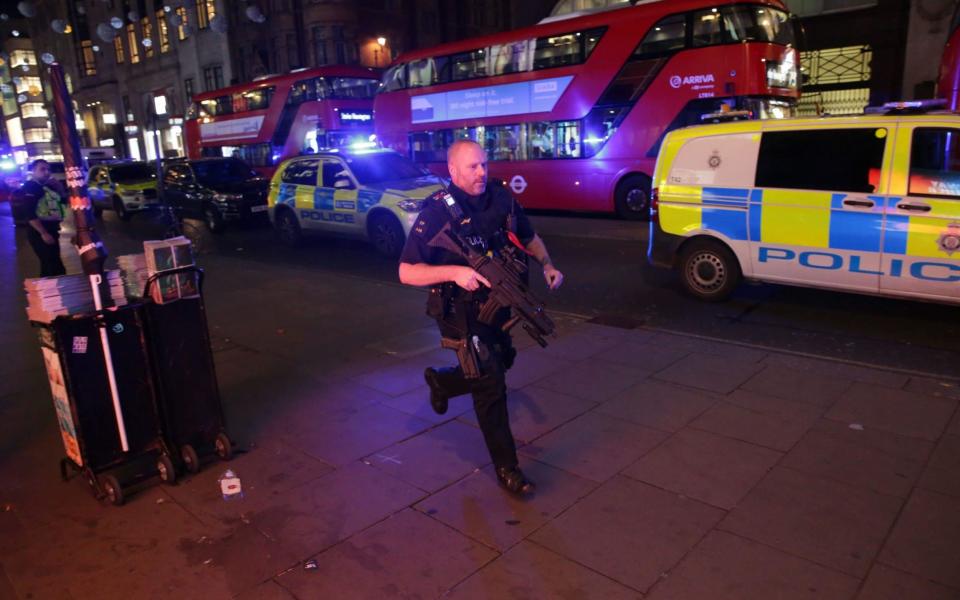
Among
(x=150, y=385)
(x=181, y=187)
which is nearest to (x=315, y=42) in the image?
(x=181, y=187)

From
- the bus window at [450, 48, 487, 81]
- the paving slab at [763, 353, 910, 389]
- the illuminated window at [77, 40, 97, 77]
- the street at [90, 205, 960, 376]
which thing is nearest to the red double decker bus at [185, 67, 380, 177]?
the bus window at [450, 48, 487, 81]

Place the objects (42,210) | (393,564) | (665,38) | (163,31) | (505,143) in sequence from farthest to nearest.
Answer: (163,31) → (505,143) → (665,38) → (42,210) → (393,564)

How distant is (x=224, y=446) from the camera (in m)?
4.02

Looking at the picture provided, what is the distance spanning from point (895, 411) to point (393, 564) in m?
3.41

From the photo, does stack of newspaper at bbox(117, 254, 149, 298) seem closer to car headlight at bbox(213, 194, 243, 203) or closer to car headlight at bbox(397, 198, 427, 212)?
car headlight at bbox(397, 198, 427, 212)

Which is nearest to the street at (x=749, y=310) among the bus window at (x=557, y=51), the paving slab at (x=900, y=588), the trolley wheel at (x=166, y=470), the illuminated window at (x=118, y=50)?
the paving slab at (x=900, y=588)

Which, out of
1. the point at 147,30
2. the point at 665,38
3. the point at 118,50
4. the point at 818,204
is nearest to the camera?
the point at 818,204

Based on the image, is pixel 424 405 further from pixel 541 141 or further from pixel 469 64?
pixel 469 64

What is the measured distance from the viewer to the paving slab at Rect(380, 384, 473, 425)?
4.55m

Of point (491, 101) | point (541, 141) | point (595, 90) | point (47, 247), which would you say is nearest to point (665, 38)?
point (595, 90)

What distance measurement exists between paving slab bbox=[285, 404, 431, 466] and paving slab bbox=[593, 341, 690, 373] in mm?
1898

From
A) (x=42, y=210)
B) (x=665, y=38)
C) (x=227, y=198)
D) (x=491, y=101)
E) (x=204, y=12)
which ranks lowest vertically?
(x=227, y=198)

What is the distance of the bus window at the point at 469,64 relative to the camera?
1550 centimetres

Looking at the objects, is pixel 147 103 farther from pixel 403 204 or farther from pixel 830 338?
pixel 830 338
